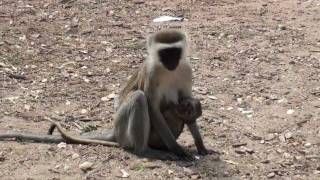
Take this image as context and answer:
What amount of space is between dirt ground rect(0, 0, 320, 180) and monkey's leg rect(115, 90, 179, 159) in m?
0.14

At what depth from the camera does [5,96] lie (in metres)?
8.97

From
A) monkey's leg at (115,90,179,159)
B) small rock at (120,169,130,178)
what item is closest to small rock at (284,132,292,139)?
monkey's leg at (115,90,179,159)

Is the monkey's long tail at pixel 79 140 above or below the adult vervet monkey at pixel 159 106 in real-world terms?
below

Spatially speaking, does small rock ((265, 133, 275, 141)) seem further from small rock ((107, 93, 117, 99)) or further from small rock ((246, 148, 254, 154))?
small rock ((107, 93, 117, 99))

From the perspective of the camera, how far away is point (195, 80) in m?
9.70

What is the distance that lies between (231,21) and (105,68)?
3.01 m

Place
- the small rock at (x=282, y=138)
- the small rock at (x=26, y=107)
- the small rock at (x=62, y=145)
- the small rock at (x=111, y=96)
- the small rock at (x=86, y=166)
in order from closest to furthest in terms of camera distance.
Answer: the small rock at (x=86, y=166) < the small rock at (x=62, y=145) < the small rock at (x=282, y=138) < the small rock at (x=26, y=107) < the small rock at (x=111, y=96)

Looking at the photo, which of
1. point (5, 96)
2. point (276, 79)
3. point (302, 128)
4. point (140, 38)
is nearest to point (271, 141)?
point (302, 128)

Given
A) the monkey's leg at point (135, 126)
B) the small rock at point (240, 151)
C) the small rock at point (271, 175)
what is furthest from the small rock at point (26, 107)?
the small rock at point (271, 175)

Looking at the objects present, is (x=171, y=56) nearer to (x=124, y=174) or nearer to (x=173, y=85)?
(x=173, y=85)

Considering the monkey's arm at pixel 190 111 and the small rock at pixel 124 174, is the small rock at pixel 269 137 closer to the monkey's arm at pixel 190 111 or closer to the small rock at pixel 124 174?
the monkey's arm at pixel 190 111

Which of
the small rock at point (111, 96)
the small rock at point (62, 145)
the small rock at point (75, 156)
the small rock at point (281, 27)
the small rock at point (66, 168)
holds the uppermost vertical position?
the small rock at point (281, 27)

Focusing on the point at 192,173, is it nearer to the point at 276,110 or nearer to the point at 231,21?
the point at 276,110

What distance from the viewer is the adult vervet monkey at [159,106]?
22.8ft
